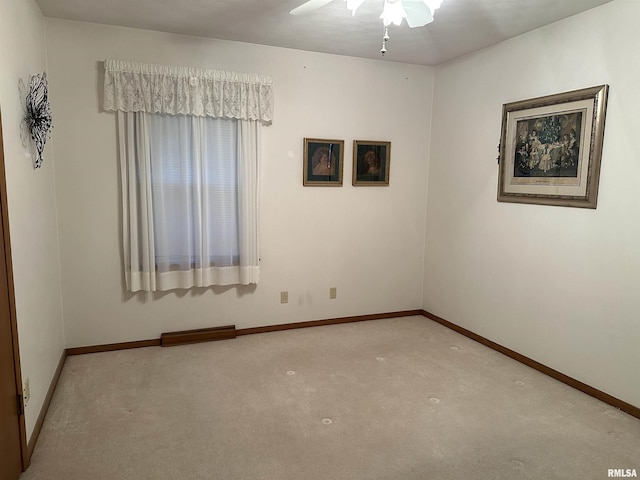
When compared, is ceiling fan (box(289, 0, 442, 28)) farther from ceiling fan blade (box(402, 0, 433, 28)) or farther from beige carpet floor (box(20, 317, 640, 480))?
beige carpet floor (box(20, 317, 640, 480))

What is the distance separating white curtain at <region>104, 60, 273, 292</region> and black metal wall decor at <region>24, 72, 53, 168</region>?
0.48 metres

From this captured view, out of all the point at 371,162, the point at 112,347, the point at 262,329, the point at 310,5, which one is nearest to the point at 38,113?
the point at 310,5

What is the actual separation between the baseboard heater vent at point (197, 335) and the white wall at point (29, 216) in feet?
2.65

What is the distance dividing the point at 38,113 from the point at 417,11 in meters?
2.29

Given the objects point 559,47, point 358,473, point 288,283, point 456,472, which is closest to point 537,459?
point 456,472

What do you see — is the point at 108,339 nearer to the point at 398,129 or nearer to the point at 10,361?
the point at 10,361

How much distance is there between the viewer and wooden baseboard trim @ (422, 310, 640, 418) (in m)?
2.70

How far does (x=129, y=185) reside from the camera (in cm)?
337

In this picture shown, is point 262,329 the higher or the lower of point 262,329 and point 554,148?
the lower

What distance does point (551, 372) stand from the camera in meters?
3.18

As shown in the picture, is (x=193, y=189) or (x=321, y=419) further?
(x=193, y=189)

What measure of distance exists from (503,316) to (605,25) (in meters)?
2.23

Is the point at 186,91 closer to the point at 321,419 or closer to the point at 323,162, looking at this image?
the point at 323,162

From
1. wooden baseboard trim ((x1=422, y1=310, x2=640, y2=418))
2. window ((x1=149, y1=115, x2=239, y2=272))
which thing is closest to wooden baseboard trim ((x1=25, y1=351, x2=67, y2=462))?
window ((x1=149, y1=115, x2=239, y2=272))
